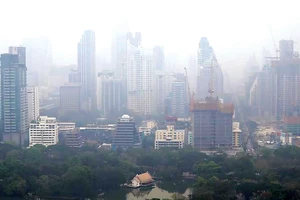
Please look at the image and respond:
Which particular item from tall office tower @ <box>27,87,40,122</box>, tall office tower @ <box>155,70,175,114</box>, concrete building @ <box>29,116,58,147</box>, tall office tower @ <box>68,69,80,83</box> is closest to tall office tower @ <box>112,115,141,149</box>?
concrete building @ <box>29,116,58,147</box>

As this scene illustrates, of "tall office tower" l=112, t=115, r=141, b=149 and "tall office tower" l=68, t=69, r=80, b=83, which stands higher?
"tall office tower" l=68, t=69, r=80, b=83

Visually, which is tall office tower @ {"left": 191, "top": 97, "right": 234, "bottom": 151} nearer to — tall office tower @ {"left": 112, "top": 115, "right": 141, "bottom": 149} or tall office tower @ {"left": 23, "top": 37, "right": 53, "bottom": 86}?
tall office tower @ {"left": 112, "top": 115, "right": 141, "bottom": 149}

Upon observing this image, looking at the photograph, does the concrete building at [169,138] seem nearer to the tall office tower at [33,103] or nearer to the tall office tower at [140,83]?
the tall office tower at [33,103]

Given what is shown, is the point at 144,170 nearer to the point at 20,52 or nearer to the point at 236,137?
the point at 236,137

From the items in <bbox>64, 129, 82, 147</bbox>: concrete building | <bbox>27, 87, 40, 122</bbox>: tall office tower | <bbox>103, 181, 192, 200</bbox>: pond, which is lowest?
<bbox>103, 181, 192, 200</bbox>: pond

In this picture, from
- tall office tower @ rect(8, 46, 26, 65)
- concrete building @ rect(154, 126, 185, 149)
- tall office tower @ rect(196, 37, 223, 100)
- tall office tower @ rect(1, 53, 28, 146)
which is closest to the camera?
concrete building @ rect(154, 126, 185, 149)

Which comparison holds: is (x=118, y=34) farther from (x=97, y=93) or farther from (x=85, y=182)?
(x=85, y=182)

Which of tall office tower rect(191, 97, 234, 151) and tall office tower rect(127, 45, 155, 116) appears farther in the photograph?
tall office tower rect(127, 45, 155, 116)
